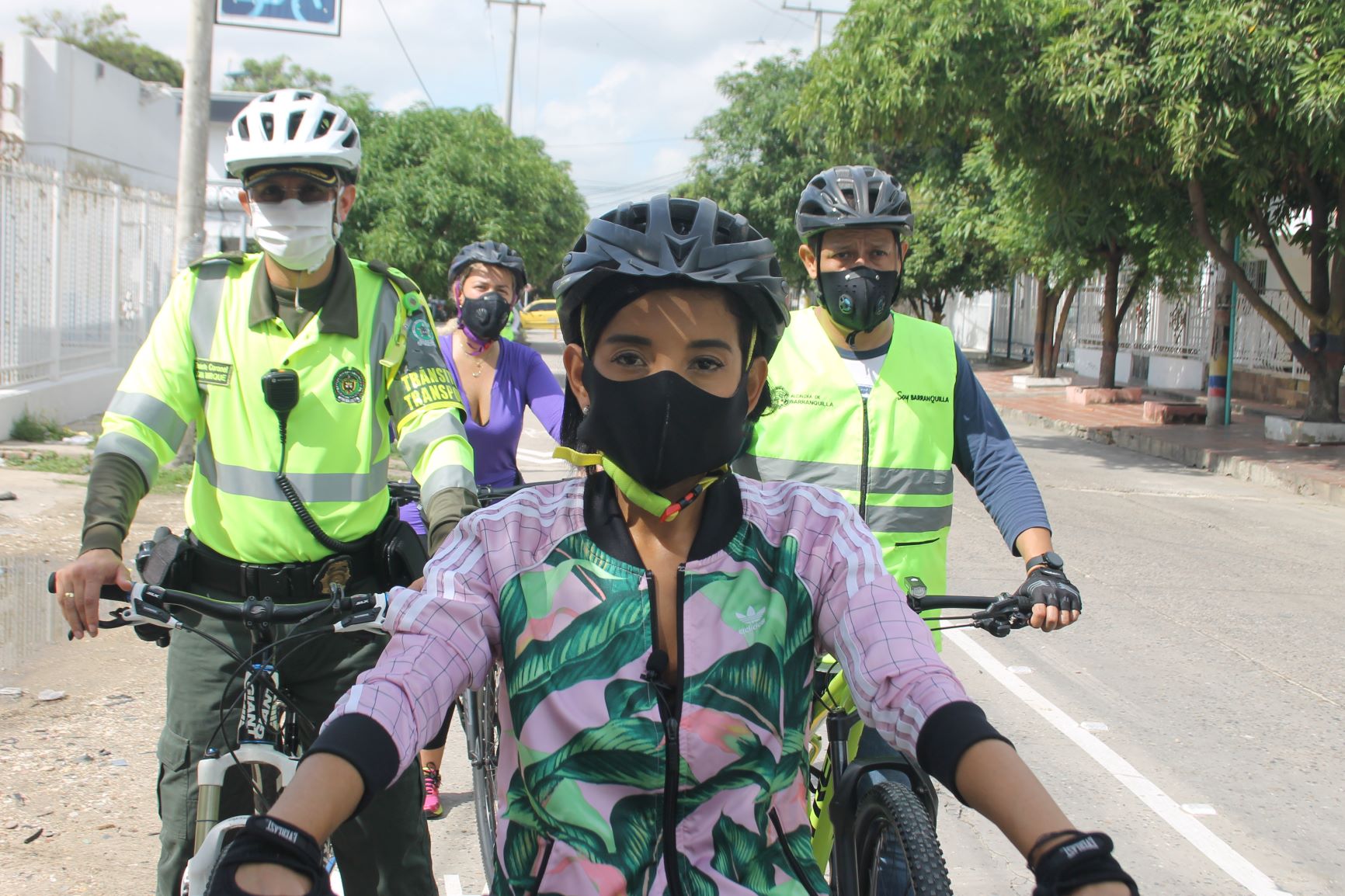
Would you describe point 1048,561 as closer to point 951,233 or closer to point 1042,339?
point 951,233

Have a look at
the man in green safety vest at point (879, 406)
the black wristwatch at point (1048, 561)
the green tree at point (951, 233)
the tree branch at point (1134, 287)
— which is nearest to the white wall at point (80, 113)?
the green tree at point (951, 233)

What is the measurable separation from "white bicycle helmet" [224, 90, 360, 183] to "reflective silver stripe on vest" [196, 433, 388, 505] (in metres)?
0.67

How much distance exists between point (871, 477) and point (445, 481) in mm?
1179

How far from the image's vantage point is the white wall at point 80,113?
19031 millimetres

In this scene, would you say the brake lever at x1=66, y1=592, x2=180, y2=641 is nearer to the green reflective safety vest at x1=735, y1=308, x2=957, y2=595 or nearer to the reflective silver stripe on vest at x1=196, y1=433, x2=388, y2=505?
the reflective silver stripe on vest at x1=196, y1=433, x2=388, y2=505

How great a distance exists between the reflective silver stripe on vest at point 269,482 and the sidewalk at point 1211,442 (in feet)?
41.6

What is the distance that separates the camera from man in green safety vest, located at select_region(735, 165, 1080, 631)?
3.51 metres

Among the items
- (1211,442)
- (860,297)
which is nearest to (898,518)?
(860,297)

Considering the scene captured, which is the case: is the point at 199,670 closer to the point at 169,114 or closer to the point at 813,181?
the point at 813,181

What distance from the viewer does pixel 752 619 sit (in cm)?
193

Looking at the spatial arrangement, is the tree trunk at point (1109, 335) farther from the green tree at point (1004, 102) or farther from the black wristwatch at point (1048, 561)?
the black wristwatch at point (1048, 561)

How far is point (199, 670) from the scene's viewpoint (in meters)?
3.04

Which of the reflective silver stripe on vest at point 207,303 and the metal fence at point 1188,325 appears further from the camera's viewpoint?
the metal fence at point 1188,325

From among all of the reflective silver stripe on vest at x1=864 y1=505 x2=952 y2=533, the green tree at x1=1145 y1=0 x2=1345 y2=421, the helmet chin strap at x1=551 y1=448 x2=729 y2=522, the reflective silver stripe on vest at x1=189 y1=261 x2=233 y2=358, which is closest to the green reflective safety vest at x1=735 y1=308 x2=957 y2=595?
the reflective silver stripe on vest at x1=864 y1=505 x2=952 y2=533
